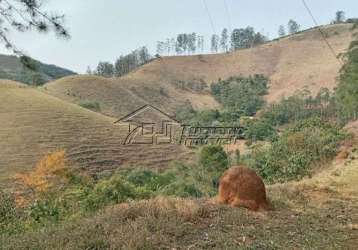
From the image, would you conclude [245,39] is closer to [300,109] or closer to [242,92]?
[242,92]

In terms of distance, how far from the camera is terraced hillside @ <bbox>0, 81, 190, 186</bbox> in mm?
40719

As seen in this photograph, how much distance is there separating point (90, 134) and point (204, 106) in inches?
1291

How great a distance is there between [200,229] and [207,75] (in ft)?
295

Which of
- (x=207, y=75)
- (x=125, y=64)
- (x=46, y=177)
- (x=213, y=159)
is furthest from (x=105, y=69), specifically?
(x=213, y=159)

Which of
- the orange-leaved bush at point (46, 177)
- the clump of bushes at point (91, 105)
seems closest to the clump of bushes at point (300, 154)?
the orange-leaved bush at point (46, 177)

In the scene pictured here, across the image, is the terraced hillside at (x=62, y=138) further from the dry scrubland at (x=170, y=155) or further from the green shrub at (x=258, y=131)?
the green shrub at (x=258, y=131)

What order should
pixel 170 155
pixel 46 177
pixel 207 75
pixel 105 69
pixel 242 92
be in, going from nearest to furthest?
pixel 46 177 → pixel 170 155 → pixel 242 92 → pixel 207 75 → pixel 105 69

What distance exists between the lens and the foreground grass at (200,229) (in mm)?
4938

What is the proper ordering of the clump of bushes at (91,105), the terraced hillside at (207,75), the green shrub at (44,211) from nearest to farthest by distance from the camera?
1. the green shrub at (44,211)
2. the clump of bushes at (91,105)
3. the terraced hillside at (207,75)

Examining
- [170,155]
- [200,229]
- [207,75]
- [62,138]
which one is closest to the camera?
[200,229]

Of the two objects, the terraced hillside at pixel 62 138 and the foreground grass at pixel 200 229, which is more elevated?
the foreground grass at pixel 200 229

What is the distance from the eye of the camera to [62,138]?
148 feet

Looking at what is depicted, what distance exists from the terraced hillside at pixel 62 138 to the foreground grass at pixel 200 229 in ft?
107

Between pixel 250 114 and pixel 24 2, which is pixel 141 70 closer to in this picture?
pixel 250 114
